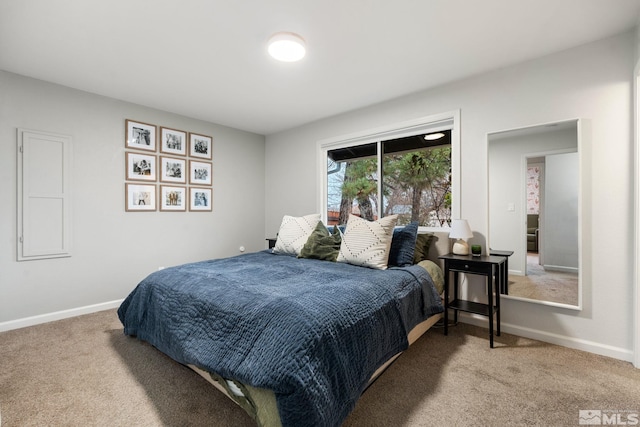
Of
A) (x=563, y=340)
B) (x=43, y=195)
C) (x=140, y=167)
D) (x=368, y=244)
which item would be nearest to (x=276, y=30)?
(x=368, y=244)

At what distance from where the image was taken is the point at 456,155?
9.65ft

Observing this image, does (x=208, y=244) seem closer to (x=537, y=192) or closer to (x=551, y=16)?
(x=537, y=192)

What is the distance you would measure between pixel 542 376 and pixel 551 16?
8.03 ft

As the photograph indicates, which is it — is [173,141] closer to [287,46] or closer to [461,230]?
[287,46]

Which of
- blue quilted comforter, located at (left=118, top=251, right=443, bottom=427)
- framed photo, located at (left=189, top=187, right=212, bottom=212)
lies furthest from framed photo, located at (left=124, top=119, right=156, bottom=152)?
blue quilted comforter, located at (left=118, top=251, right=443, bottom=427)

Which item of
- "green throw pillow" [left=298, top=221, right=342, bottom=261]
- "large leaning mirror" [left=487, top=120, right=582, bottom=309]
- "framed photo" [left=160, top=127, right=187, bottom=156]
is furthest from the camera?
"framed photo" [left=160, top=127, right=187, bottom=156]

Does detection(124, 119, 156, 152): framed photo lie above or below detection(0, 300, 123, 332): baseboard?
above

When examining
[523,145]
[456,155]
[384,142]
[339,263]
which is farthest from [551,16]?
[339,263]

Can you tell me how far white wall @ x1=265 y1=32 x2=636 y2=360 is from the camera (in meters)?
2.16

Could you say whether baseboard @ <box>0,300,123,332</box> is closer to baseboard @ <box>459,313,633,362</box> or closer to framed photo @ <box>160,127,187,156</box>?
framed photo @ <box>160,127,187,156</box>

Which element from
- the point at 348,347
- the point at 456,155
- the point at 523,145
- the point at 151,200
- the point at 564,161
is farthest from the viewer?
the point at 151,200

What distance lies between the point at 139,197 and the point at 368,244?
2850 mm

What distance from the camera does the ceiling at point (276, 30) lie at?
1889 millimetres

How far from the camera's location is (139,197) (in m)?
3.52
